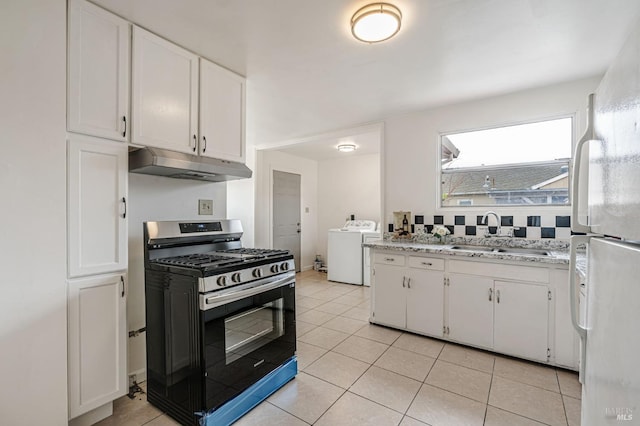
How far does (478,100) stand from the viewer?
301 centimetres

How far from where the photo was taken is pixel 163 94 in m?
1.97

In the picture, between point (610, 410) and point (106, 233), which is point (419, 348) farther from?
point (106, 233)

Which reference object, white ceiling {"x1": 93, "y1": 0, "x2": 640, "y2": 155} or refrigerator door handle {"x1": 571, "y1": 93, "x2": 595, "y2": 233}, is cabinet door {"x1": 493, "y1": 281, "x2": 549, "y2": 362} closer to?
refrigerator door handle {"x1": 571, "y1": 93, "x2": 595, "y2": 233}

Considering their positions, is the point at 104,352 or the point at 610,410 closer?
the point at 610,410

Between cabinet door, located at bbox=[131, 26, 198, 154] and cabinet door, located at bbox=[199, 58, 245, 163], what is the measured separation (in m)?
0.07

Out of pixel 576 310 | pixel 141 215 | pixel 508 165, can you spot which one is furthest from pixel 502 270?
pixel 141 215

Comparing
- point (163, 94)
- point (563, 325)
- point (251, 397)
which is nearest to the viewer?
point (251, 397)

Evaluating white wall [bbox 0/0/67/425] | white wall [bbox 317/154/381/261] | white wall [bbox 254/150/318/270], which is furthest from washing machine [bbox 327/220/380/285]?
white wall [bbox 0/0/67/425]

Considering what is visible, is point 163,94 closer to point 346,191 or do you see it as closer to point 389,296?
point 389,296

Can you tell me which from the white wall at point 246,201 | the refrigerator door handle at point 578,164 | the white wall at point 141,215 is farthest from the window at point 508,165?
the white wall at point 246,201

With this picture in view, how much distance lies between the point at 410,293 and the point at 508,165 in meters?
1.67

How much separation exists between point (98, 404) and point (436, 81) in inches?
133

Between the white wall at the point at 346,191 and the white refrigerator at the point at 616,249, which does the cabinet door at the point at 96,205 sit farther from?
the white wall at the point at 346,191

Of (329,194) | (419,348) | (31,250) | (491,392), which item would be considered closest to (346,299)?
(419,348)
